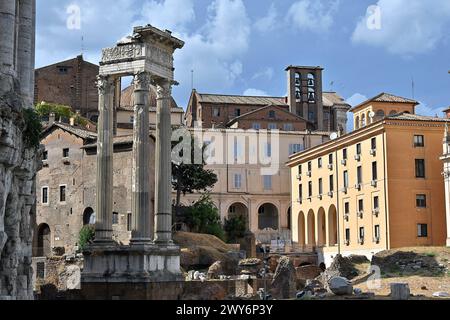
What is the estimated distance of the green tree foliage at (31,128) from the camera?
19725 millimetres

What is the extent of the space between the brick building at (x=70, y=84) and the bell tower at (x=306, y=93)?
20473 mm

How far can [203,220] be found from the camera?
54.2 meters

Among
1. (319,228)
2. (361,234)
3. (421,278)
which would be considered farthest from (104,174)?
(319,228)

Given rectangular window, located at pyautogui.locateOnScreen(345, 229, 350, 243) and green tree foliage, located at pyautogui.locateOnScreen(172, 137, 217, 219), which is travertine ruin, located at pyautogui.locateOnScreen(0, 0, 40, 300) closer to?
green tree foliage, located at pyautogui.locateOnScreen(172, 137, 217, 219)

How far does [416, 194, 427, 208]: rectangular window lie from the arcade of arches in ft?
30.3

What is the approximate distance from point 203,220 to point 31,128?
34704 millimetres

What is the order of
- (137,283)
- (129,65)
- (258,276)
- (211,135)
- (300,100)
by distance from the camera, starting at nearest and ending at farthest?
(137,283) < (129,65) < (258,276) < (211,135) < (300,100)

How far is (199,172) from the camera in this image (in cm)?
5719

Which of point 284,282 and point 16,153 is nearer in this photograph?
point 16,153

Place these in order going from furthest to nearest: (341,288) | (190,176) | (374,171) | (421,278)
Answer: (190,176)
(374,171)
(421,278)
(341,288)

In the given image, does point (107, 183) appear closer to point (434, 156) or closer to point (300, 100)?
point (434, 156)

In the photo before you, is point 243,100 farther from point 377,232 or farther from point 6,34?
point 6,34
